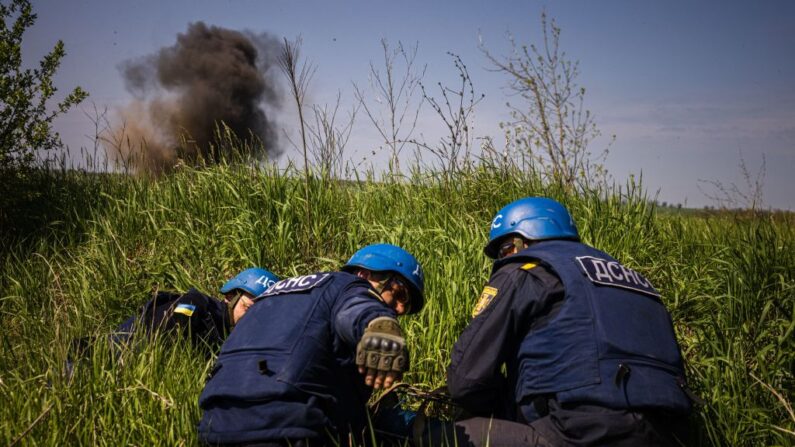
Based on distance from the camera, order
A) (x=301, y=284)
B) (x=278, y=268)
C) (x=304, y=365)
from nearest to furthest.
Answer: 1. (x=304, y=365)
2. (x=301, y=284)
3. (x=278, y=268)

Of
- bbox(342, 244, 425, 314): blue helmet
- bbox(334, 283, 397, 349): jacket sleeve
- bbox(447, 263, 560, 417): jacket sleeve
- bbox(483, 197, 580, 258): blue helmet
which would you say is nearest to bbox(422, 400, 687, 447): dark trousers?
bbox(447, 263, 560, 417): jacket sleeve

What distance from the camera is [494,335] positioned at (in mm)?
3029

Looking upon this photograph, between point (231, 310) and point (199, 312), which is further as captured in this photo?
point (231, 310)

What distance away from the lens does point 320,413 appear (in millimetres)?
2777

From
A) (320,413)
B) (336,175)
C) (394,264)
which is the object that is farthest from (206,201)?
(320,413)

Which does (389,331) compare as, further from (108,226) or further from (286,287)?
(108,226)

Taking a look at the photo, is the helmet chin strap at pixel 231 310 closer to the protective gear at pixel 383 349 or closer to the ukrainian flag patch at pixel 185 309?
the ukrainian flag patch at pixel 185 309

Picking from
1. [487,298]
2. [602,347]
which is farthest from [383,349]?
[602,347]

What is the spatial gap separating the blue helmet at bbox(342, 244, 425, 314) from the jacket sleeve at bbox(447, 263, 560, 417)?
0.50 metres

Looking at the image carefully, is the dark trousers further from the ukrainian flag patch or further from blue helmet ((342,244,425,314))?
the ukrainian flag patch

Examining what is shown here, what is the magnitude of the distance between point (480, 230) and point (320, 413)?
3.46 m

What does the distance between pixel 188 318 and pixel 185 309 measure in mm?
68

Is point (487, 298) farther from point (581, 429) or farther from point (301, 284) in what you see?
point (301, 284)

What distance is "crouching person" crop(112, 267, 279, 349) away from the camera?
4.26 meters
